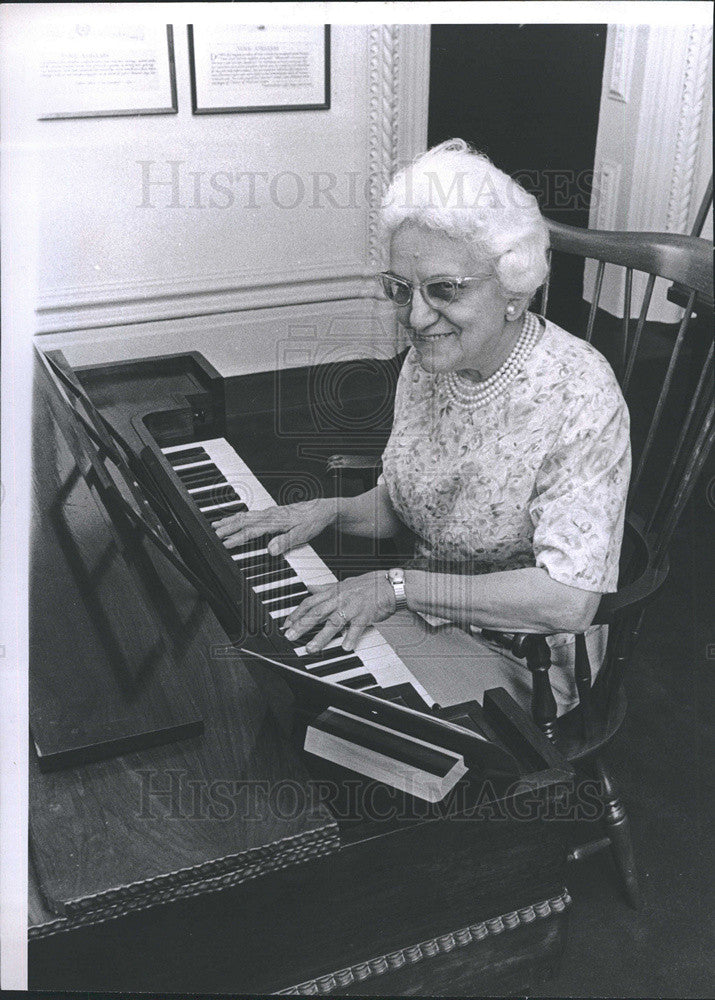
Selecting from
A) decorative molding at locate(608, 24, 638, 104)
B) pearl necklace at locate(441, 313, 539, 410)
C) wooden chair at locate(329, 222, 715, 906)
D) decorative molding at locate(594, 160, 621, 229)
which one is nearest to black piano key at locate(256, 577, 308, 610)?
wooden chair at locate(329, 222, 715, 906)

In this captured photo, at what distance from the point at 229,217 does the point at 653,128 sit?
2140 millimetres

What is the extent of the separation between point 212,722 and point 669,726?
63.9 inches

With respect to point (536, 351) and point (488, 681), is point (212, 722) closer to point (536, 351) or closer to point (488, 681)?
point (488, 681)

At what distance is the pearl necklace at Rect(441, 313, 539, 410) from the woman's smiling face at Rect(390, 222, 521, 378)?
0.01m

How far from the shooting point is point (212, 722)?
4.45 feet

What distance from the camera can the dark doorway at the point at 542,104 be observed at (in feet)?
6.35

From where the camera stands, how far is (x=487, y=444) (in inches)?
69.2

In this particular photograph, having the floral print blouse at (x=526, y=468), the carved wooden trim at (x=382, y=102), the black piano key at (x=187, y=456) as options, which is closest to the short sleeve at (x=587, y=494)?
the floral print blouse at (x=526, y=468)

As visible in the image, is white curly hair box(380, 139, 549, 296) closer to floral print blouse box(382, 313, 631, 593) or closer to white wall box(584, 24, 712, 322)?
floral print blouse box(382, 313, 631, 593)

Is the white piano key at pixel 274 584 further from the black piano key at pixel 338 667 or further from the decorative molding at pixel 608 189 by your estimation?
the decorative molding at pixel 608 189

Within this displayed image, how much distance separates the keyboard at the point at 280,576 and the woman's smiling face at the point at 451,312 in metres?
0.50

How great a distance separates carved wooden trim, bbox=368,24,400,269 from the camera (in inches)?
138

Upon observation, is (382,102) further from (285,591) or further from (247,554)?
(285,591)

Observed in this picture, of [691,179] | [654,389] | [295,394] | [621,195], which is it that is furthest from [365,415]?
[691,179]
